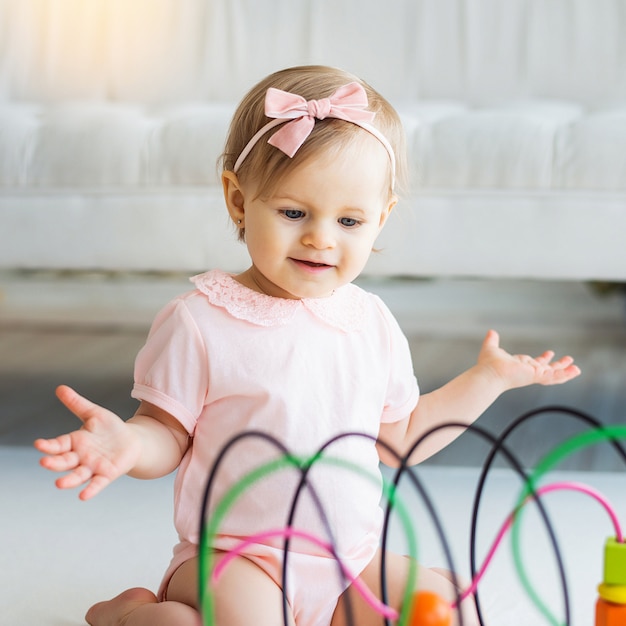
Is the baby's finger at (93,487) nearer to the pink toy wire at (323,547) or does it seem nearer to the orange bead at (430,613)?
the pink toy wire at (323,547)

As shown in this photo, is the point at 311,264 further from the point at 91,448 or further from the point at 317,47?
the point at 317,47

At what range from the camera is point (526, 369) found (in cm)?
91

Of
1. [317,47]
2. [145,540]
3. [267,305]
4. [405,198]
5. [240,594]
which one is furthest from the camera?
[317,47]

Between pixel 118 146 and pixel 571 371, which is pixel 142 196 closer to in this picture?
pixel 118 146

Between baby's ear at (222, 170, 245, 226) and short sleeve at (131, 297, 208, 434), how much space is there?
A: 0.31ft

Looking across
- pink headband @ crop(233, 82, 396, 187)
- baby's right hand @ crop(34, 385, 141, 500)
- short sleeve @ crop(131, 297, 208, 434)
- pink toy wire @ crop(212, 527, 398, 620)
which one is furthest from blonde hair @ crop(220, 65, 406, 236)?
pink toy wire @ crop(212, 527, 398, 620)

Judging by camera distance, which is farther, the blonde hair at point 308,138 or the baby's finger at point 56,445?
the blonde hair at point 308,138

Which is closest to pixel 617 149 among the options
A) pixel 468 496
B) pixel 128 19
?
pixel 468 496

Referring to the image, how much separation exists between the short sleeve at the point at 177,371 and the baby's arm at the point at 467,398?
0.65ft

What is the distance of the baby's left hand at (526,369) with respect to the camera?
0.90 m

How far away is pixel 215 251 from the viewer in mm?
1373

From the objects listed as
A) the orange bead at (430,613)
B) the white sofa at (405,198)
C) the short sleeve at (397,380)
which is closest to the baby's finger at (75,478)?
the orange bead at (430,613)

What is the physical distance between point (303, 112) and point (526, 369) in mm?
320

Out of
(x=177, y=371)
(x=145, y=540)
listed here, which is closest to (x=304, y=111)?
(x=177, y=371)
